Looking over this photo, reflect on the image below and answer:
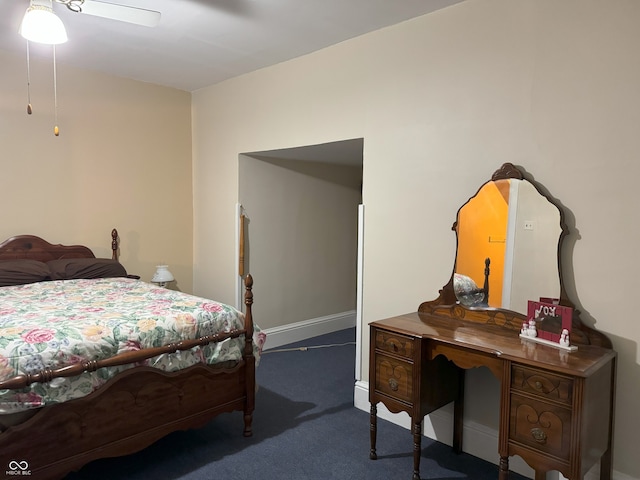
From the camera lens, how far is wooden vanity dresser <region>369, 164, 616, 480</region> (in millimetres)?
1894

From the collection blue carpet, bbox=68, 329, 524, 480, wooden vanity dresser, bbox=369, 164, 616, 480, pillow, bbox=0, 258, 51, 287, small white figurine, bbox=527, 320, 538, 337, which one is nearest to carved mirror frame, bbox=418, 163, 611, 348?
wooden vanity dresser, bbox=369, 164, 616, 480

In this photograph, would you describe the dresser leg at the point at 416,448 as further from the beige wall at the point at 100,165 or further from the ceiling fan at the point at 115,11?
the beige wall at the point at 100,165

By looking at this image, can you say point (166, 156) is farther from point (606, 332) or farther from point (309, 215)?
point (606, 332)

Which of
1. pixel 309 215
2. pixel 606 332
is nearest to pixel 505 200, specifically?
pixel 606 332

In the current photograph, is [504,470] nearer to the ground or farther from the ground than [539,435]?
nearer to the ground

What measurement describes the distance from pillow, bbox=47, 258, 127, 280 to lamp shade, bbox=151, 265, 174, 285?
0.34 m

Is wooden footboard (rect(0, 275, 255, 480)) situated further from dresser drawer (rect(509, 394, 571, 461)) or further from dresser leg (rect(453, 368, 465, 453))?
dresser drawer (rect(509, 394, 571, 461))

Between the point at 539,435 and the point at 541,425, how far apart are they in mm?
43

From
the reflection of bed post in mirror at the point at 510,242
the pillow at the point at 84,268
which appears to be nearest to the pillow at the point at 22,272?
the pillow at the point at 84,268

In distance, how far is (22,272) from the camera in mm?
3498

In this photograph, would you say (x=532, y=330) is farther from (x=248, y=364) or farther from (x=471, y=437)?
(x=248, y=364)

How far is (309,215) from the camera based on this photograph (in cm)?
496

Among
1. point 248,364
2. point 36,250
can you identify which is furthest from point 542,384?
point 36,250

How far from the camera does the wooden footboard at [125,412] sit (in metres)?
1.97
